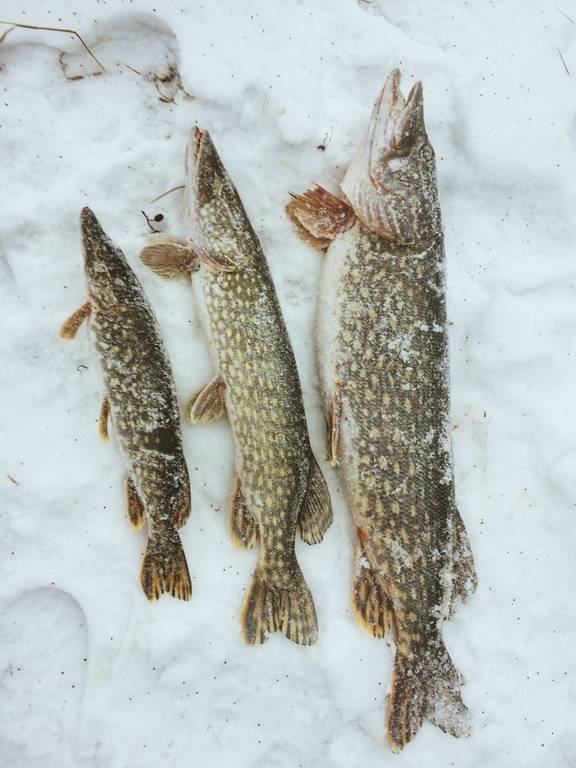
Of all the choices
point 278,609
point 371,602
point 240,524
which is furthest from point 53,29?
point 371,602

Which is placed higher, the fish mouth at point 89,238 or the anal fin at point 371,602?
the fish mouth at point 89,238

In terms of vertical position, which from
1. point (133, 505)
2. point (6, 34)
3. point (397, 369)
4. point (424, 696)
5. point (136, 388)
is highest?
point (6, 34)

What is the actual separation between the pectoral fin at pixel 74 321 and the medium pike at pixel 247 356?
0.22 m

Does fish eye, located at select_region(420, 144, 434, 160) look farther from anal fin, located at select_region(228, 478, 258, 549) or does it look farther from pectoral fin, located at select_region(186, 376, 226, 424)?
anal fin, located at select_region(228, 478, 258, 549)

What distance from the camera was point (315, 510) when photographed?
1729 millimetres

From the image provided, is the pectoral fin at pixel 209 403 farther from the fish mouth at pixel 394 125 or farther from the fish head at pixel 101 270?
the fish mouth at pixel 394 125

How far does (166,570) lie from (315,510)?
1.49 feet

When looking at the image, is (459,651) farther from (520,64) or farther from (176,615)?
(520,64)

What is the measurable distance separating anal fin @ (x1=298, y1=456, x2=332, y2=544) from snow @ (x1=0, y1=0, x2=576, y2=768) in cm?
10

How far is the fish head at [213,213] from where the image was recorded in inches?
63.8

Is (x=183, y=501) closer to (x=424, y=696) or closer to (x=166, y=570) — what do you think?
(x=166, y=570)

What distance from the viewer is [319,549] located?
1817mm

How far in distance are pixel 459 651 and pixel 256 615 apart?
68 cm

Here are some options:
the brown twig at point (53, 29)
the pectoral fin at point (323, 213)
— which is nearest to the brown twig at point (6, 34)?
the brown twig at point (53, 29)
